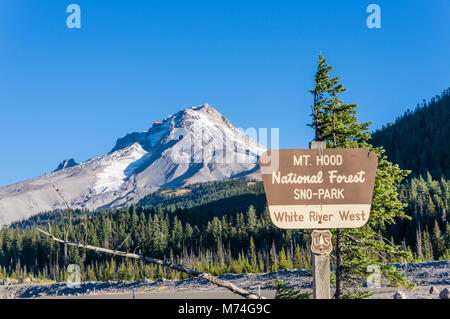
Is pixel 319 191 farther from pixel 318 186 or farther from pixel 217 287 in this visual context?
pixel 217 287

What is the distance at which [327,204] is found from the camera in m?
5.50

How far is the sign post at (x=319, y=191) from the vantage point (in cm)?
543

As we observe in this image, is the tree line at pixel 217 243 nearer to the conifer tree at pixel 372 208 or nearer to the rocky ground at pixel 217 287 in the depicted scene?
the rocky ground at pixel 217 287

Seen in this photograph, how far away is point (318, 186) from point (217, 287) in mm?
60571

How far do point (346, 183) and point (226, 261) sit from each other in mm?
103481

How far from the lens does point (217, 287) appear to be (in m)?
63.1

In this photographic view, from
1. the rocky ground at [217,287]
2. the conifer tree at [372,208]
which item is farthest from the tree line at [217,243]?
the conifer tree at [372,208]

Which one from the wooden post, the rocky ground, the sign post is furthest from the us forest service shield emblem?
the rocky ground

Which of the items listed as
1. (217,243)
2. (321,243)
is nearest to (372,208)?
(321,243)

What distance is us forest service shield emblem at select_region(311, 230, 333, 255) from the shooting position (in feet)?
17.9

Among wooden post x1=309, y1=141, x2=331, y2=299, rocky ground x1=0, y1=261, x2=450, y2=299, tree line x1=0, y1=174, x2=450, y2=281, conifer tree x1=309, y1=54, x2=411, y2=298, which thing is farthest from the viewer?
tree line x1=0, y1=174, x2=450, y2=281

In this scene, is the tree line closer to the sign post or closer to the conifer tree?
the conifer tree
